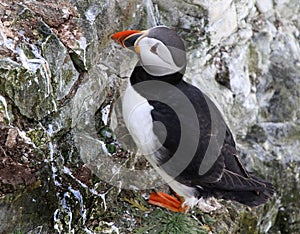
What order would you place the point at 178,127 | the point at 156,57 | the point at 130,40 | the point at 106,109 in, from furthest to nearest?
1. the point at 106,109
2. the point at 130,40
3. the point at 156,57
4. the point at 178,127

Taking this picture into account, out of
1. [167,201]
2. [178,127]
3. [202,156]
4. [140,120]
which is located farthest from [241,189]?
[140,120]

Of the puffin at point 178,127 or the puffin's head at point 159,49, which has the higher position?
the puffin's head at point 159,49

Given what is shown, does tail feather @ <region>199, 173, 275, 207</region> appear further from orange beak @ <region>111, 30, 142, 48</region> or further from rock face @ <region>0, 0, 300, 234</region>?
orange beak @ <region>111, 30, 142, 48</region>

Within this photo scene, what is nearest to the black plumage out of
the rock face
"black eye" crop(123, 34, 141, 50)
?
"black eye" crop(123, 34, 141, 50)

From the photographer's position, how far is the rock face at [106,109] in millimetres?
3309

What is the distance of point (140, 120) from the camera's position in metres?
3.71

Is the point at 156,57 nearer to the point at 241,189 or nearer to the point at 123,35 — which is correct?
the point at 123,35

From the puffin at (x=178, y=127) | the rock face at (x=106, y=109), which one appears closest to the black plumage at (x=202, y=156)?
the puffin at (x=178, y=127)

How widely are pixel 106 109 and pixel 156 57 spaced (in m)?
0.68

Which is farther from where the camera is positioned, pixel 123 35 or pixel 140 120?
pixel 123 35

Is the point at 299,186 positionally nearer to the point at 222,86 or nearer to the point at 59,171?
the point at 222,86

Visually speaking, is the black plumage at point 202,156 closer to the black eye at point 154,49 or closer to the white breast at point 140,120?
the white breast at point 140,120

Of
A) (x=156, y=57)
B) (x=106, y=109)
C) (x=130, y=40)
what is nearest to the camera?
(x=156, y=57)

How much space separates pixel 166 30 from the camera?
378cm
